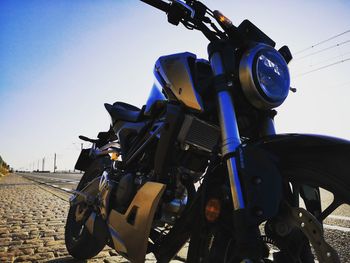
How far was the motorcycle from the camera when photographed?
1277mm

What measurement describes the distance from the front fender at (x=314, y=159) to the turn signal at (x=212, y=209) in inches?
13.1

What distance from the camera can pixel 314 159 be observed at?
1.27m

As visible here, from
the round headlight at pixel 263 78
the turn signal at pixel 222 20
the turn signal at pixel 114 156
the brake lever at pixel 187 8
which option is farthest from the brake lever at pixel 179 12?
the turn signal at pixel 114 156

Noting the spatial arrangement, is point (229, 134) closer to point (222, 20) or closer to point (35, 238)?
point (222, 20)

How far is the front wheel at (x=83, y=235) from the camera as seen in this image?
3.09 m

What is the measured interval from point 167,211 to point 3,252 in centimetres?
249

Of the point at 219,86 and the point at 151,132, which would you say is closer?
the point at 219,86

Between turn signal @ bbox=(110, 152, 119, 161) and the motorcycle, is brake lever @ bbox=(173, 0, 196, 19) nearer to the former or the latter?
the motorcycle

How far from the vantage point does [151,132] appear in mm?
2297

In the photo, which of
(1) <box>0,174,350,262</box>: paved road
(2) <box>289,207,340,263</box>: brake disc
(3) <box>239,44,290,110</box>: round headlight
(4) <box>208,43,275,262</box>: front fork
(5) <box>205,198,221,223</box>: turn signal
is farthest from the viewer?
(1) <box>0,174,350,262</box>: paved road

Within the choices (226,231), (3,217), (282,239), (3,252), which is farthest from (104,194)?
(3,217)

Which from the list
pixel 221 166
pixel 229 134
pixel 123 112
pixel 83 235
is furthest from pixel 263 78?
pixel 83 235

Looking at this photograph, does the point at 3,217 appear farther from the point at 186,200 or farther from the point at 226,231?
the point at 226,231

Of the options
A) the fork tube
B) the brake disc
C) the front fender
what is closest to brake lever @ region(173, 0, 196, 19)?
the fork tube
